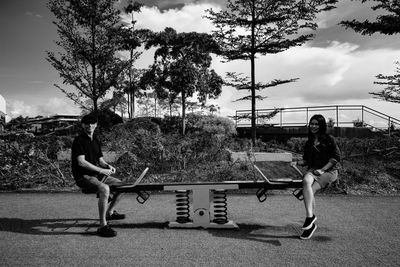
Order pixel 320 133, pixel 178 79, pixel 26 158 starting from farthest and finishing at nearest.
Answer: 1. pixel 178 79
2. pixel 26 158
3. pixel 320 133

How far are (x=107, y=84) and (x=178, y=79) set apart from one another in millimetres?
9095

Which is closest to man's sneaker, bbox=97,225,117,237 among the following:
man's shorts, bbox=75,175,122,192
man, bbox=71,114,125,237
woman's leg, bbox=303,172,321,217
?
man, bbox=71,114,125,237

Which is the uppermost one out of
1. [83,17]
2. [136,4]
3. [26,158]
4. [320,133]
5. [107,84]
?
[136,4]

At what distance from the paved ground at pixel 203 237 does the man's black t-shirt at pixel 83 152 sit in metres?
0.91

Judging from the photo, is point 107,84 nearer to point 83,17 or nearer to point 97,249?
point 83,17

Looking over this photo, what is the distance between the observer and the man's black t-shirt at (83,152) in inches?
194

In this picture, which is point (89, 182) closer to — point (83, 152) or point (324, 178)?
point (83, 152)

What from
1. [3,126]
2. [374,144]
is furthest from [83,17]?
[374,144]

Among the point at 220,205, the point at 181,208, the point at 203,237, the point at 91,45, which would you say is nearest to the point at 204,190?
the point at 220,205

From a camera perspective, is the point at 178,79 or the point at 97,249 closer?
the point at 97,249

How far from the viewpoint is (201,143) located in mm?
9992

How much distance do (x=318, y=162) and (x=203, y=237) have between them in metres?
2.09

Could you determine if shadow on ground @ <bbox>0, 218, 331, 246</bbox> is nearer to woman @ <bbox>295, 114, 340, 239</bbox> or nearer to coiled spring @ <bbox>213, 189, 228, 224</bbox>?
coiled spring @ <bbox>213, 189, 228, 224</bbox>

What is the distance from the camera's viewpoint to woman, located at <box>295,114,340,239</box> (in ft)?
15.6
